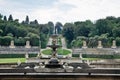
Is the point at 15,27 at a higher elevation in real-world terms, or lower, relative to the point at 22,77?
higher

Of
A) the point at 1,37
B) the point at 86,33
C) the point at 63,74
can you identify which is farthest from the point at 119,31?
the point at 63,74

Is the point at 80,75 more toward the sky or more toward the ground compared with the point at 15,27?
more toward the ground

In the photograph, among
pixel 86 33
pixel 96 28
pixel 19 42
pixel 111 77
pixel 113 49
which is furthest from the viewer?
pixel 86 33

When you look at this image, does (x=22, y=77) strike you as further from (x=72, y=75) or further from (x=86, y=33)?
(x=86, y=33)

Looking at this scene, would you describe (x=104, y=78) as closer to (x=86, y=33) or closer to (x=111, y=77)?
(x=111, y=77)

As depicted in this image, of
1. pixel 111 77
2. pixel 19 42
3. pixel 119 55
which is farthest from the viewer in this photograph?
pixel 19 42

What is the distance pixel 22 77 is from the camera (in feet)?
50.9

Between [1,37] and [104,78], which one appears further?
[1,37]

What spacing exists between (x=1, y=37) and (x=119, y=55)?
19790 mm

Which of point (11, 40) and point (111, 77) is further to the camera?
point (11, 40)

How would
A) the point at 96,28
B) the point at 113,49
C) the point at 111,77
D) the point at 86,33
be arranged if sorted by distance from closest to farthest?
the point at 111,77 < the point at 113,49 < the point at 96,28 < the point at 86,33

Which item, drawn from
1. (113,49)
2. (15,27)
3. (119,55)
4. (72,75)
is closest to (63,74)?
(72,75)

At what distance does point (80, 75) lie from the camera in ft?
51.3

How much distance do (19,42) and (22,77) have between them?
49.5 metres
